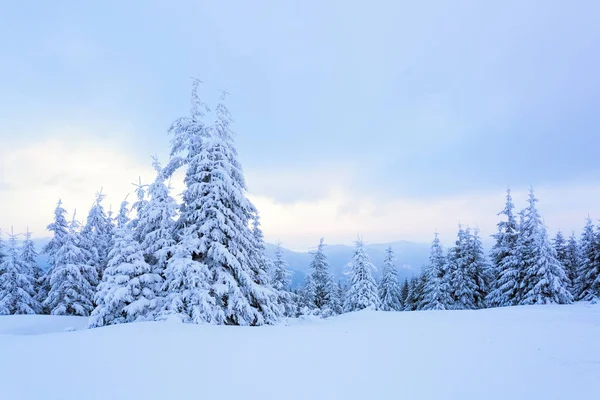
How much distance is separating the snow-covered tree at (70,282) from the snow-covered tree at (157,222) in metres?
13.0

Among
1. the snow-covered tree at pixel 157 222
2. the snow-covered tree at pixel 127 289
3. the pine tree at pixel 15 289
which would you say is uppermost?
the snow-covered tree at pixel 157 222

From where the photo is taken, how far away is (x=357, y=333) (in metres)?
8.11

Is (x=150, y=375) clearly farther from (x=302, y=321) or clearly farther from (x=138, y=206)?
(x=302, y=321)

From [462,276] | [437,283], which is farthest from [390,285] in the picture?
[462,276]

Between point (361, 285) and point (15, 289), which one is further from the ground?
point (361, 285)

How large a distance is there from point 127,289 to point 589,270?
37.5m

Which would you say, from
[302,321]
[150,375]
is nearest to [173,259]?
[150,375]

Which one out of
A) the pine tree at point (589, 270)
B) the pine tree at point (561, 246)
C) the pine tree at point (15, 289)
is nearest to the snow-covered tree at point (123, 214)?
the pine tree at point (15, 289)

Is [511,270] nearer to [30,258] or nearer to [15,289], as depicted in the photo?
[15,289]

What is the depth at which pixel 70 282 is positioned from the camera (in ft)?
73.9

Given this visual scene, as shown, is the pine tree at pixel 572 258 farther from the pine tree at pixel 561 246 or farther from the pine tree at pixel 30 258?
the pine tree at pixel 30 258

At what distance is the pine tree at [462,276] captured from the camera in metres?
28.4

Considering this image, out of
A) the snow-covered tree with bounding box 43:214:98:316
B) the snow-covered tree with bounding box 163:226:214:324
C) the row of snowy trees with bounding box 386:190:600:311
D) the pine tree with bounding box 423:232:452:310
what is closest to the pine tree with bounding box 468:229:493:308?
the row of snowy trees with bounding box 386:190:600:311

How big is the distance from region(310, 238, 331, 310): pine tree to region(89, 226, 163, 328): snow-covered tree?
21.6m
